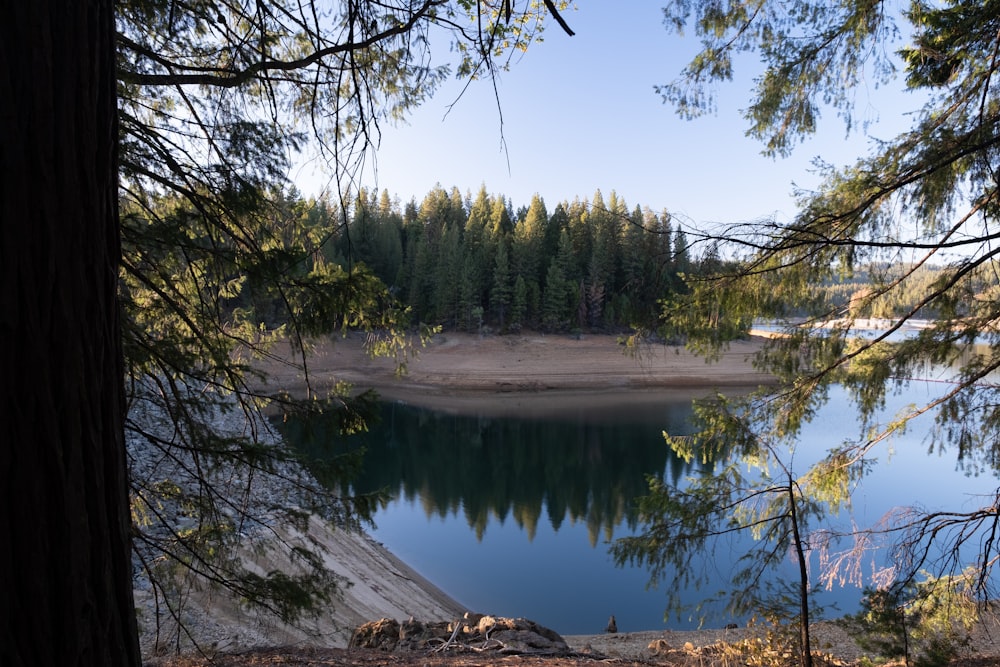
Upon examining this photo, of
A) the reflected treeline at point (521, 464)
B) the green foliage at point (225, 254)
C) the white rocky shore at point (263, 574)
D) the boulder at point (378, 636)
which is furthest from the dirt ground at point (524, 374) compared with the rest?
the green foliage at point (225, 254)

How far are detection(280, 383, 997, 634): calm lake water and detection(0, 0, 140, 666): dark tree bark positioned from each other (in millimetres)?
3231

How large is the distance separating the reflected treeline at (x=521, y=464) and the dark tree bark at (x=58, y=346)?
31.4 feet

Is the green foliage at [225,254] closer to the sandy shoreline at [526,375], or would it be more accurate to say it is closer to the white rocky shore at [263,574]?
the white rocky shore at [263,574]

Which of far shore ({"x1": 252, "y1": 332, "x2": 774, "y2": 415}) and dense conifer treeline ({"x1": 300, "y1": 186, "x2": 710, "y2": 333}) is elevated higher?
dense conifer treeline ({"x1": 300, "y1": 186, "x2": 710, "y2": 333})

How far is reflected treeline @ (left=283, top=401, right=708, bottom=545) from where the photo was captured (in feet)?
43.0

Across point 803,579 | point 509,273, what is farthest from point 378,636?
point 509,273

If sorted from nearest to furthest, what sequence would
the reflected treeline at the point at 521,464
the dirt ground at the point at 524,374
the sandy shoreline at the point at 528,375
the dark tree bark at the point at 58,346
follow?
the dark tree bark at the point at 58,346, the reflected treeline at the point at 521,464, the sandy shoreline at the point at 528,375, the dirt ground at the point at 524,374

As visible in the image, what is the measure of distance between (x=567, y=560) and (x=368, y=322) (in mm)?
8893

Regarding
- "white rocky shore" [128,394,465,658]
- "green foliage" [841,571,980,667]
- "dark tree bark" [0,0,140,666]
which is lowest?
"white rocky shore" [128,394,465,658]

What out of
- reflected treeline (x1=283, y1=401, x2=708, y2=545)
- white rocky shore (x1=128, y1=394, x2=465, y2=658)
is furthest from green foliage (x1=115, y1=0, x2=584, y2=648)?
reflected treeline (x1=283, y1=401, x2=708, y2=545)

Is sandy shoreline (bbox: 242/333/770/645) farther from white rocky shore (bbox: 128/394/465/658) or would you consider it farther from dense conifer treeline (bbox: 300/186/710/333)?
white rocky shore (bbox: 128/394/465/658)

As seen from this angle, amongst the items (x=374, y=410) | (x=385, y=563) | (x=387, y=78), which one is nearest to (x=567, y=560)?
(x=385, y=563)

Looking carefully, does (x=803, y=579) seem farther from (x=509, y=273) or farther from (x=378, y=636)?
(x=509, y=273)

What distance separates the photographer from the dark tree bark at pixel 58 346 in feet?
2.70
